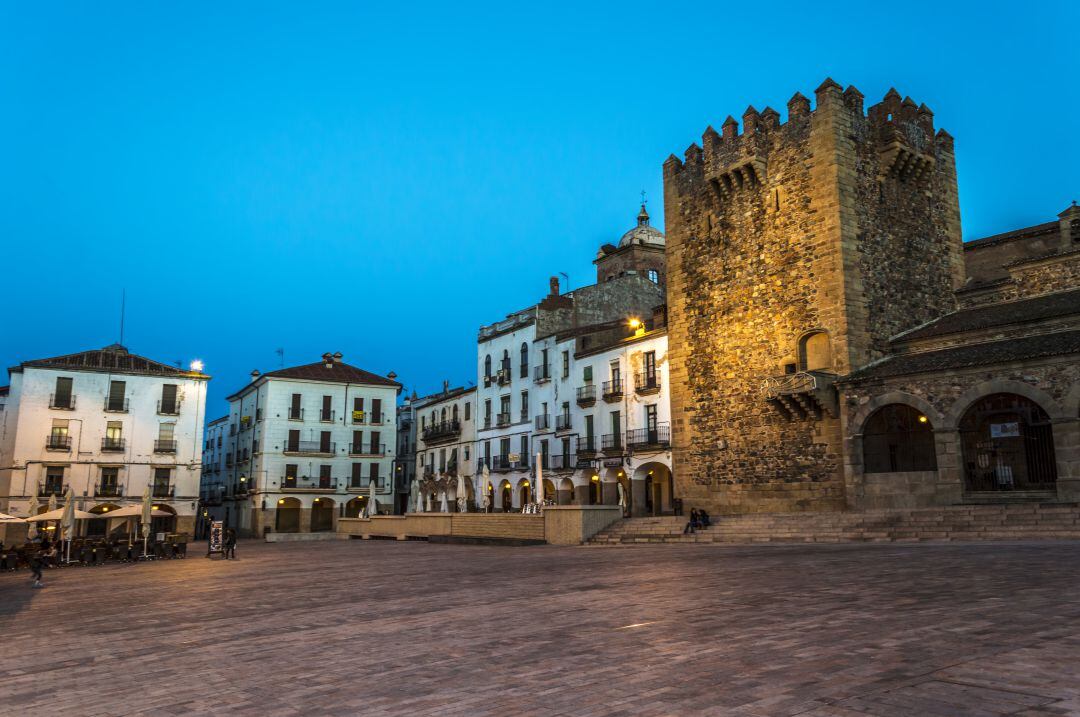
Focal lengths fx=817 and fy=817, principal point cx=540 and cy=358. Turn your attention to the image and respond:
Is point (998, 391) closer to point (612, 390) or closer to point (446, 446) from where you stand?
point (612, 390)

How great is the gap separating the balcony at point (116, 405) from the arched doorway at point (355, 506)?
16919 mm

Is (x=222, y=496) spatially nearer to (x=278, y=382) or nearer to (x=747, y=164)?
(x=278, y=382)

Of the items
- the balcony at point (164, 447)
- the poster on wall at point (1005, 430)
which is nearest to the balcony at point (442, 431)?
the balcony at point (164, 447)

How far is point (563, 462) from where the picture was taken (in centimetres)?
4612

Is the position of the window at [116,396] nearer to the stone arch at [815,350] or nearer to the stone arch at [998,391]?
the stone arch at [815,350]

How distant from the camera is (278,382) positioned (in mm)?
59281

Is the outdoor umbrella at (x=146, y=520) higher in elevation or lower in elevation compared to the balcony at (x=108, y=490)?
lower

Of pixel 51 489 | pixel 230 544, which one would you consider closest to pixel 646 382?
pixel 230 544

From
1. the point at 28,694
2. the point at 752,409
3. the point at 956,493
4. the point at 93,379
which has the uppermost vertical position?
the point at 93,379

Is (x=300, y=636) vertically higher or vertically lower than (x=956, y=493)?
lower

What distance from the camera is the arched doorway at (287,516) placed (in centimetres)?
5803

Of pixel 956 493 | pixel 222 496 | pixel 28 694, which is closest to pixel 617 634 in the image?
pixel 28 694

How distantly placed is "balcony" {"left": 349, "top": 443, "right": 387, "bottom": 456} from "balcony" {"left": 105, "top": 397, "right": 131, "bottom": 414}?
1627cm

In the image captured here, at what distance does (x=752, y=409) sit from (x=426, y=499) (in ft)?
109
